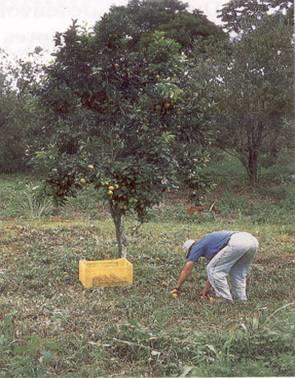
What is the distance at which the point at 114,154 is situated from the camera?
273 inches

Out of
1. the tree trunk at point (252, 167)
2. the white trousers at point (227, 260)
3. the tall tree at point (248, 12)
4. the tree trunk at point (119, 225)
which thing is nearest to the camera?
the white trousers at point (227, 260)

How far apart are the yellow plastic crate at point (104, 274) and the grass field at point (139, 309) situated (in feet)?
0.35

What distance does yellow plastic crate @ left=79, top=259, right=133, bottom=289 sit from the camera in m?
6.95

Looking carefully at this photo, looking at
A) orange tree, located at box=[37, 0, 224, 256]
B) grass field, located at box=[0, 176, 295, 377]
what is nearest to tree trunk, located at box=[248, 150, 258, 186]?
grass field, located at box=[0, 176, 295, 377]

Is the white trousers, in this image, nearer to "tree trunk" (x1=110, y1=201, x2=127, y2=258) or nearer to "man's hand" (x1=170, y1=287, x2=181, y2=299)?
"man's hand" (x1=170, y1=287, x2=181, y2=299)

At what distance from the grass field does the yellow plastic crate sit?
0.11 meters

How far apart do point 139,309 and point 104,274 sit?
1.10m

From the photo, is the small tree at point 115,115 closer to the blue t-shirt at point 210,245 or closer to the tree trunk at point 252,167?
the blue t-shirt at point 210,245

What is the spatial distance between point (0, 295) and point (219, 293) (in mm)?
1901

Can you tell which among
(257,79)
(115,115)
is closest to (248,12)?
(257,79)

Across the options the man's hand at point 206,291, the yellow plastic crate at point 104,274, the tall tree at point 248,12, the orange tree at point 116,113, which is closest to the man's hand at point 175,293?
the man's hand at point 206,291

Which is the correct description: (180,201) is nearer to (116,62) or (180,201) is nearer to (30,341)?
(116,62)

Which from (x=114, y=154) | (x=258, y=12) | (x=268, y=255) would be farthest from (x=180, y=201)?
(x=114, y=154)

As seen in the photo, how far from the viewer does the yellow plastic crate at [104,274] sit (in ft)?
22.8
